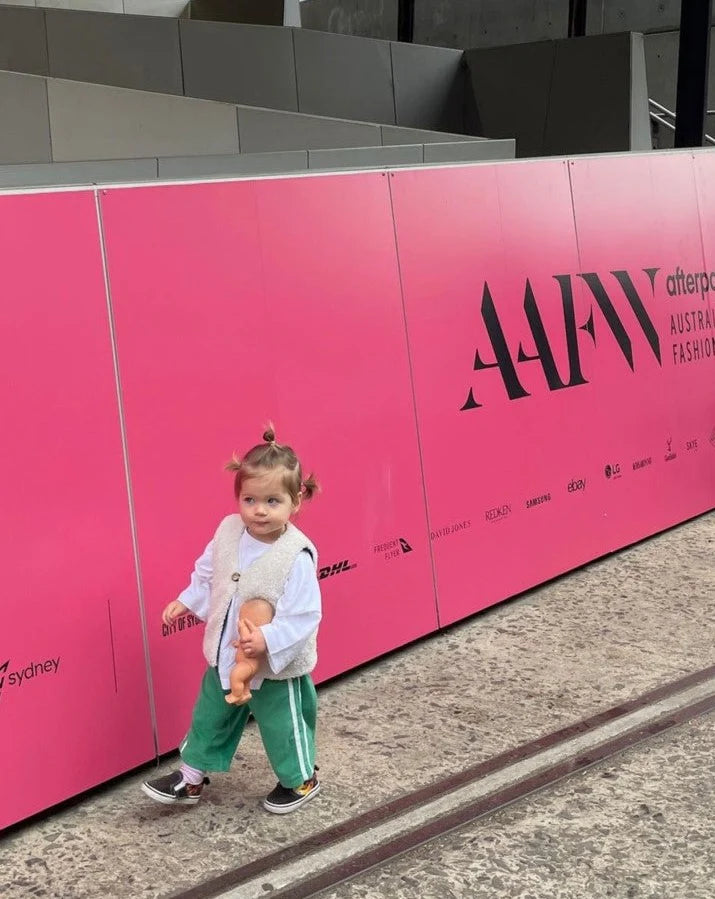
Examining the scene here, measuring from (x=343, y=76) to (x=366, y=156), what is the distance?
291 cm

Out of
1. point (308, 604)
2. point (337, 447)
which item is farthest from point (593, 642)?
point (308, 604)

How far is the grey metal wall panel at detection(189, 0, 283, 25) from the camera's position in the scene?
12766mm

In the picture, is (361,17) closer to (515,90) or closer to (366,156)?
(515,90)

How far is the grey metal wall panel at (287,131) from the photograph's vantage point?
8.79m

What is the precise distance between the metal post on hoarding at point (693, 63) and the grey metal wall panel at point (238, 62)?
3.56 meters

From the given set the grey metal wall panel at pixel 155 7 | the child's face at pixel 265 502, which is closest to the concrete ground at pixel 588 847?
the child's face at pixel 265 502

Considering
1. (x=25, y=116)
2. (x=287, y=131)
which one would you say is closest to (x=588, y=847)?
(x=287, y=131)

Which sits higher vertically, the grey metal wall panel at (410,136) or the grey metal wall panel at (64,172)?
the grey metal wall panel at (410,136)

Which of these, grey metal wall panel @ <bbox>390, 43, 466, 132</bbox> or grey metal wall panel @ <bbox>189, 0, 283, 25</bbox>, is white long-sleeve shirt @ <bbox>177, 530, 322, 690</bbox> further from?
grey metal wall panel @ <bbox>189, 0, 283, 25</bbox>

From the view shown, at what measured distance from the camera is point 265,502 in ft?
11.8

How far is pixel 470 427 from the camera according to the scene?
18.4 ft

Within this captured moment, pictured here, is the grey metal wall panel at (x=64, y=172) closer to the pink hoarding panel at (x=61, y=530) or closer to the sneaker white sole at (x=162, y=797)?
the pink hoarding panel at (x=61, y=530)

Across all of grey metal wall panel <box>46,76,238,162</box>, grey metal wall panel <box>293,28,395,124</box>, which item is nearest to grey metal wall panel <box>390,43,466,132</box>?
grey metal wall panel <box>293,28,395,124</box>

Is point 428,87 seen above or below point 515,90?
above
